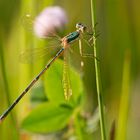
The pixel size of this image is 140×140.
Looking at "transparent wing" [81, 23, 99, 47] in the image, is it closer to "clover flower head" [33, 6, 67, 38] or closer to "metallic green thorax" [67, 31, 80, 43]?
"metallic green thorax" [67, 31, 80, 43]

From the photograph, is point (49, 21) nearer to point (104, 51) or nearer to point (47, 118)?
point (47, 118)

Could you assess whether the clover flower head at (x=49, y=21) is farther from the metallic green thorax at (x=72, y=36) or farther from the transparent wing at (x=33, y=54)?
the metallic green thorax at (x=72, y=36)

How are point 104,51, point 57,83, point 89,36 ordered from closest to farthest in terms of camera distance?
point 89,36, point 57,83, point 104,51

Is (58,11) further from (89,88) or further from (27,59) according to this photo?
(89,88)

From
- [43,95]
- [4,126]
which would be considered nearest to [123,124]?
[43,95]

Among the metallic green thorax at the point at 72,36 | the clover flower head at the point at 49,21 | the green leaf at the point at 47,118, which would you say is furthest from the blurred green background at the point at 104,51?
the metallic green thorax at the point at 72,36

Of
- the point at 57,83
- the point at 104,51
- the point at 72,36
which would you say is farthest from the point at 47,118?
the point at 104,51

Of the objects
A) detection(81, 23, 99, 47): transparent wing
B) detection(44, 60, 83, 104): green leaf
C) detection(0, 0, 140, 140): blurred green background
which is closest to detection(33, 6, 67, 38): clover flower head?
detection(0, 0, 140, 140): blurred green background
